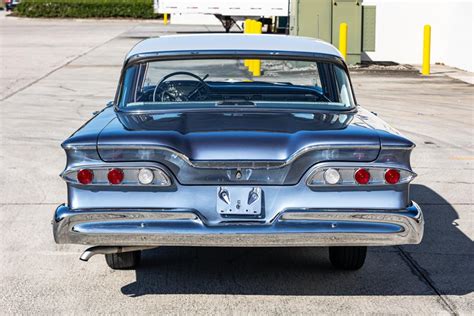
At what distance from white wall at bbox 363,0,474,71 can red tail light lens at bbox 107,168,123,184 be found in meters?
18.8

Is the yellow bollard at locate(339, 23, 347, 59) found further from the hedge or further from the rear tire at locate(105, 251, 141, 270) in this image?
the hedge

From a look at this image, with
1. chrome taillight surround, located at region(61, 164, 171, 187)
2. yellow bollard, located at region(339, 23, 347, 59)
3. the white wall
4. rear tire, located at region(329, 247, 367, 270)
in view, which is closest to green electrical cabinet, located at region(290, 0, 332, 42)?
yellow bollard, located at region(339, 23, 347, 59)

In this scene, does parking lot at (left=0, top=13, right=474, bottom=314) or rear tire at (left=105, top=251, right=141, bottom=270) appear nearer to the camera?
parking lot at (left=0, top=13, right=474, bottom=314)

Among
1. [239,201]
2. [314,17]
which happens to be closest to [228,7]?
[314,17]

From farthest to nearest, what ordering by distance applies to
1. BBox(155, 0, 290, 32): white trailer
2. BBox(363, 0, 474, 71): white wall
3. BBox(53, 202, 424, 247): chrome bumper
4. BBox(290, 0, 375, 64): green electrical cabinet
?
BBox(155, 0, 290, 32): white trailer → BBox(363, 0, 474, 71): white wall → BBox(290, 0, 375, 64): green electrical cabinet → BBox(53, 202, 424, 247): chrome bumper

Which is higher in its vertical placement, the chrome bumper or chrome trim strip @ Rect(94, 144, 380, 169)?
chrome trim strip @ Rect(94, 144, 380, 169)

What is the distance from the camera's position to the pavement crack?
18.7 feet

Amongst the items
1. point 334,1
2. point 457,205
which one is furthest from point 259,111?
point 334,1

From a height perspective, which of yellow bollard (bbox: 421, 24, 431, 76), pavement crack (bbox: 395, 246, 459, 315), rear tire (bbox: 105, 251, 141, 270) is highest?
yellow bollard (bbox: 421, 24, 431, 76)

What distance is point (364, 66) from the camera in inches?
917

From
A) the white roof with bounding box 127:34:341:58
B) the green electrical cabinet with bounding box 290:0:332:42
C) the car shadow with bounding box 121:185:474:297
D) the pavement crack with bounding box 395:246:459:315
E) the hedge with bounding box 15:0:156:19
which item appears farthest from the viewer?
the hedge with bounding box 15:0:156:19

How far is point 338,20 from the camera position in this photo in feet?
74.7

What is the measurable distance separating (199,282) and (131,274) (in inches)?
19.2

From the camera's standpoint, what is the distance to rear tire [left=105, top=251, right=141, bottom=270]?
6.33 m
